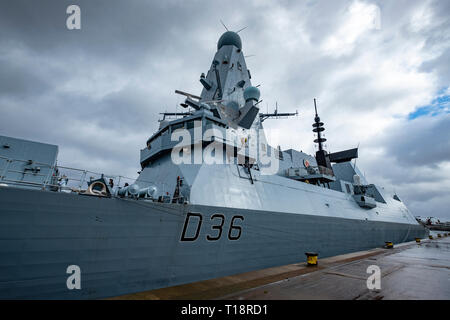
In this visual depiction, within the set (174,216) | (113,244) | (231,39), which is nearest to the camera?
(113,244)

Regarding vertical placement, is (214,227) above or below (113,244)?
above

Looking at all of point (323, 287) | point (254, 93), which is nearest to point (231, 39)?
point (254, 93)

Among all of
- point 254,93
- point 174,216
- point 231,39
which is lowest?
point 174,216

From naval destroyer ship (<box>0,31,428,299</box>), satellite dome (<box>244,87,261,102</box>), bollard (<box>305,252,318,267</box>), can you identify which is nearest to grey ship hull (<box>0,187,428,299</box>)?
naval destroyer ship (<box>0,31,428,299</box>)

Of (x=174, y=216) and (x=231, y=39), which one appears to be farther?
(x=231, y=39)

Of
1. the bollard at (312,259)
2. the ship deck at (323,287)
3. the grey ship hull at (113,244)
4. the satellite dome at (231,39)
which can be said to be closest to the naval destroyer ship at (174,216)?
the grey ship hull at (113,244)

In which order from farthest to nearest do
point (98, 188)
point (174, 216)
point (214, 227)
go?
point (214, 227) < point (174, 216) < point (98, 188)

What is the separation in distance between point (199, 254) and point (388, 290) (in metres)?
4.53

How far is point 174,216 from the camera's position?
592 centimetres

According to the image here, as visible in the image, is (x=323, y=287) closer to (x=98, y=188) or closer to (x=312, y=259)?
(x=312, y=259)

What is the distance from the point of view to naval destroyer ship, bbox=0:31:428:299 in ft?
14.0

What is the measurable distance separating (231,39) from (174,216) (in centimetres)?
1419
